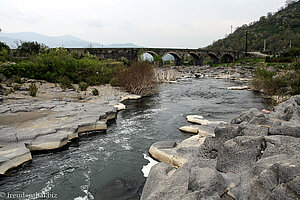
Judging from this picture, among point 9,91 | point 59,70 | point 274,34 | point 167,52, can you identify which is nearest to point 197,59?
point 167,52

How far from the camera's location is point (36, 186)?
254 inches

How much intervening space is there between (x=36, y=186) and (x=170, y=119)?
26.4 ft

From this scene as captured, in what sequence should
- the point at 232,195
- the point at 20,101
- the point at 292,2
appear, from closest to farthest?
the point at 232,195, the point at 20,101, the point at 292,2

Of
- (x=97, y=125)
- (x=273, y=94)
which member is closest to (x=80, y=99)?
(x=97, y=125)

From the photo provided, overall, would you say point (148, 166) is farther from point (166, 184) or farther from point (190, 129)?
point (190, 129)

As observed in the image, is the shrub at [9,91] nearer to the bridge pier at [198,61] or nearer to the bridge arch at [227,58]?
the bridge pier at [198,61]

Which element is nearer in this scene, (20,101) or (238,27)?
A: (20,101)

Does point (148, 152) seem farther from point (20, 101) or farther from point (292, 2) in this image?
point (292, 2)

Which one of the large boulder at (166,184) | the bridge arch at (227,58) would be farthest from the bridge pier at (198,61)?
the large boulder at (166,184)

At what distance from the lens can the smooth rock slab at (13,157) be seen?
694cm

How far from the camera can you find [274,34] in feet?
A: 284

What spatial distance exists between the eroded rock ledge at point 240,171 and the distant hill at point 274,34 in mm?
74447

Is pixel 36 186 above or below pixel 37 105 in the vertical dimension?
below

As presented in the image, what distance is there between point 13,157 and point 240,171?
6.61m
